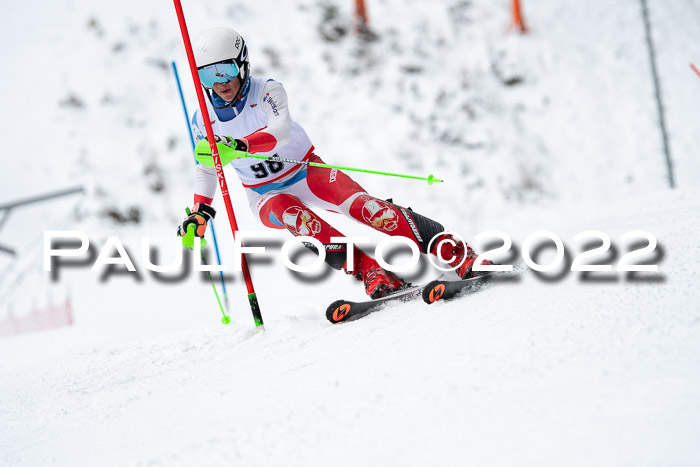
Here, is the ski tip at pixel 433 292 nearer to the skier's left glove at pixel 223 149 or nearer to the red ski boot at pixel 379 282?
the red ski boot at pixel 379 282

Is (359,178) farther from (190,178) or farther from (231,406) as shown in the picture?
(231,406)

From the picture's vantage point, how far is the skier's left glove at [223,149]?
2861 mm

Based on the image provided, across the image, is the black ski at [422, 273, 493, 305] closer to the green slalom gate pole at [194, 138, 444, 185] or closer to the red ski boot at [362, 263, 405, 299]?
the red ski boot at [362, 263, 405, 299]

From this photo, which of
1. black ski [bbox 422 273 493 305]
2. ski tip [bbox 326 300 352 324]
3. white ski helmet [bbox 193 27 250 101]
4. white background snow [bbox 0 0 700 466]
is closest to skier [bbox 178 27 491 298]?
white ski helmet [bbox 193 27 250 101]

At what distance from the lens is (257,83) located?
3164mm

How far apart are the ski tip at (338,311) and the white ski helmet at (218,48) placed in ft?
4.39

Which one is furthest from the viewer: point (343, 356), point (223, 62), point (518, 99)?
point (518, 99)

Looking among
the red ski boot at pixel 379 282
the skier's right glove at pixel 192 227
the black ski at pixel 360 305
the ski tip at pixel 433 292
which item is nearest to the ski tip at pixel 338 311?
the black ski at pixel 360 305

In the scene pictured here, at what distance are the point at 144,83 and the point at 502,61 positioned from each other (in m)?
6.56

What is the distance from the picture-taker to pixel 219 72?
2984mm

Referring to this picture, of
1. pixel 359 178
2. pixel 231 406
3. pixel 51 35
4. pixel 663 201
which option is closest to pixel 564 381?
pixel 231 406

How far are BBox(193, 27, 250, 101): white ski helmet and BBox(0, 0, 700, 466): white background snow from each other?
147 centimetres

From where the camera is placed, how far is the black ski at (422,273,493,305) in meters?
2.81

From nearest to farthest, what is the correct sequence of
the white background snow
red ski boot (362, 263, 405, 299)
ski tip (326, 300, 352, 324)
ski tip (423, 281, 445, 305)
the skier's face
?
the white background snow, ski tip (423, 281, 445, 305), ski tip (326, 300, 352, 324), the skier's face, red ski boot (362, 263, 405, 299)
